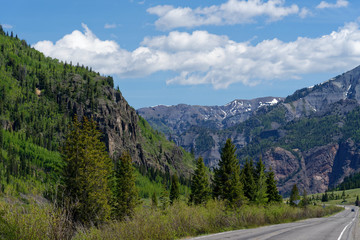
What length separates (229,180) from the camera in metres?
61.1

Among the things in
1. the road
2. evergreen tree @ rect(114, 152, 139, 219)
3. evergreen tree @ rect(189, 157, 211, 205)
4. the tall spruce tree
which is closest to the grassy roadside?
the road

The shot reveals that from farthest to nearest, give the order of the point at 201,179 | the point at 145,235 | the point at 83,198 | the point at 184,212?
the point at 201,179
the point at 83,198
the point at 184,212
the point at 145,235

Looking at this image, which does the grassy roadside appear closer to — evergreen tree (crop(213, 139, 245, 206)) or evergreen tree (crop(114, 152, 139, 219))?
evergreen tree (crop(213, 139, 245, 206))

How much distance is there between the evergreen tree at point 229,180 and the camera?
6003 centimetres

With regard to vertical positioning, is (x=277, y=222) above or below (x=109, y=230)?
below

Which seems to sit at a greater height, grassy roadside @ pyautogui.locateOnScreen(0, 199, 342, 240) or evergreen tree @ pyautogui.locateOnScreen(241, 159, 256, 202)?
grassy roadside @ pyautogui.locateOnScreen(0, 199, 342, 240)

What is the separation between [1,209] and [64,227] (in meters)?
2.60

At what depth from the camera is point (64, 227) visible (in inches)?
578

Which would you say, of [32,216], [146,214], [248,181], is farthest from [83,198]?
[248,181]

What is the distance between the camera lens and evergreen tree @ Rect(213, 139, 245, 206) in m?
60.0

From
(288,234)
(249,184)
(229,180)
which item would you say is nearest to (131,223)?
(288,234)

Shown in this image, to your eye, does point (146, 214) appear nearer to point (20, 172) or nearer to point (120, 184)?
point (120, 184)

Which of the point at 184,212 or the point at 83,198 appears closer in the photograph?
the point at 184,212

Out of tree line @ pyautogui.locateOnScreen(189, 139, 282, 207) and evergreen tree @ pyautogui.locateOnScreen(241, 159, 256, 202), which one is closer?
tree line @ pyautogui.locateOnScreen(189, 139, 282, 207)
